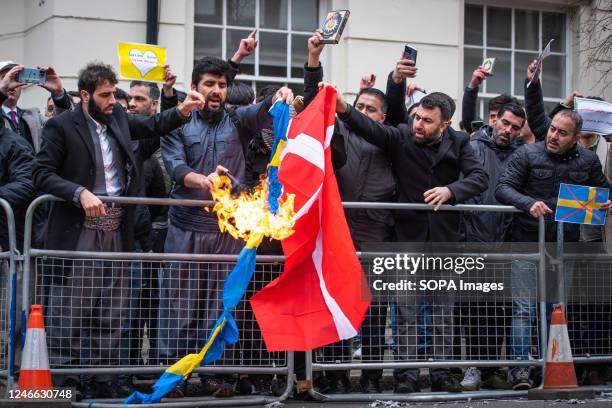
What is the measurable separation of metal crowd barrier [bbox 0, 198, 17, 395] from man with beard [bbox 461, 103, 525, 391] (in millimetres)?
3340

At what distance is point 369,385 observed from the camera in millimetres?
8406

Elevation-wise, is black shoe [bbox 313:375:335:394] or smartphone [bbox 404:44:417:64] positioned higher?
smartphone [bbox 404:44:417:64]

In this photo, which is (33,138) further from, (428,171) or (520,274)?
(520,274)

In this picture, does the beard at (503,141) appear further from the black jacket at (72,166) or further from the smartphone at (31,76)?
the smartphone at (31,76)

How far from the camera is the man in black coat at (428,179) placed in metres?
8.37

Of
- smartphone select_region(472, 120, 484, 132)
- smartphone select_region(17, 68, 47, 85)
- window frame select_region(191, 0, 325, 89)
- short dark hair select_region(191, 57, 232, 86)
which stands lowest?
smartphone select_region(472, 120, 484, 132)

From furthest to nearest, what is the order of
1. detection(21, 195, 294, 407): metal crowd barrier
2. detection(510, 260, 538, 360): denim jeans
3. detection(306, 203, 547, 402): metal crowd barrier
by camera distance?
detection(510, 260, 538, 360): denim jeans
detection(306, 203, 547, 402): metal crowd barrier
detection(21, 195, 294, 407): metal crowd barrier

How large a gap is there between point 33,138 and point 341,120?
2.59m

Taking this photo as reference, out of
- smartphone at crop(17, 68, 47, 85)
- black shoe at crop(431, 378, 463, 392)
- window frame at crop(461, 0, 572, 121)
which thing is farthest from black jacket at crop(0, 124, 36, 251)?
window frame at crop(461, 0, 572, 121)

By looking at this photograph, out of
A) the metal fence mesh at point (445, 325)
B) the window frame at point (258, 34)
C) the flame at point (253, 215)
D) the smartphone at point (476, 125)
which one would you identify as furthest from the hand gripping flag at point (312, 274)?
the window frame at point (258, 34)

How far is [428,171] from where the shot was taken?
8633mm

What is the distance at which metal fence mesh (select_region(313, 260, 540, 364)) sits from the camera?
8.33 metres

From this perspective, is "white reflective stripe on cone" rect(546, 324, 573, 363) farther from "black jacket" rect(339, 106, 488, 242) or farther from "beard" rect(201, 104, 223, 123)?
"beard" rect(201, 104, 223, 123)

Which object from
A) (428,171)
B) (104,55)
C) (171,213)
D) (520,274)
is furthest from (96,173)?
(104,55)
